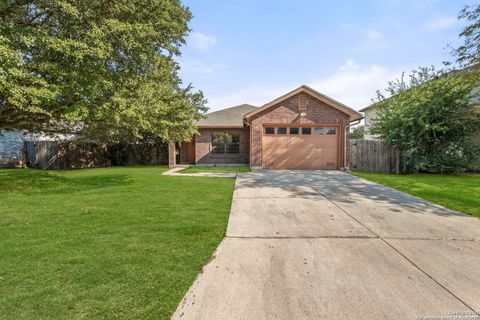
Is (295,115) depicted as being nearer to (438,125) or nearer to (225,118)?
(225,118)

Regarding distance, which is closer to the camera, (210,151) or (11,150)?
(11,150)

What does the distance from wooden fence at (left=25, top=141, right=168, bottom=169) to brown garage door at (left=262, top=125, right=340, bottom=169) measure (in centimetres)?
1021

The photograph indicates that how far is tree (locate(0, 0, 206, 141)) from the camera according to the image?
5.76m

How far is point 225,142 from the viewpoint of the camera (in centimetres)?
1773

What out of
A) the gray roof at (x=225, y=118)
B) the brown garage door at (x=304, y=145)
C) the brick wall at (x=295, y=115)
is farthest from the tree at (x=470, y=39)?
the gray roof at (x=225, y=118)

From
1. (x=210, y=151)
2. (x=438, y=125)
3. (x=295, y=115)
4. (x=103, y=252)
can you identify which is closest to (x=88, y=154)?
(x=210, y=151)

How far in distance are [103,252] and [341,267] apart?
3.17m

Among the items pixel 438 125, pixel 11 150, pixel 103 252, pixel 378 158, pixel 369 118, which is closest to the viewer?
pixel 103 252

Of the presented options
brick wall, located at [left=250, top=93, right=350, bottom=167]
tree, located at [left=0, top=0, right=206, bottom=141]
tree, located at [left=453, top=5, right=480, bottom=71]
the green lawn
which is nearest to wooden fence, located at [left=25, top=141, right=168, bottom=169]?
tree, located at [left=0, top=0, right=206, bottom=141]

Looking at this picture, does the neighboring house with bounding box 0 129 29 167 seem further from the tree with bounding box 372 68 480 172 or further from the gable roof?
the tree with bounding box 372 68 480 172

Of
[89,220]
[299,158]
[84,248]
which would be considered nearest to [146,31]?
[89,220]

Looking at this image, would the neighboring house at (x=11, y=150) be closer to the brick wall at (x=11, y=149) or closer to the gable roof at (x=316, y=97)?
the brick wall at (x=11, y=149)

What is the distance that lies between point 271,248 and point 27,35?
7349mm

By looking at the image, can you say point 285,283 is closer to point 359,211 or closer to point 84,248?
point 84,248
